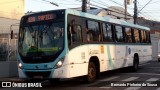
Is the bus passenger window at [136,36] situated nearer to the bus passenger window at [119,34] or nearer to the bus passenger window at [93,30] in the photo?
the bus passenger window at [119,34]

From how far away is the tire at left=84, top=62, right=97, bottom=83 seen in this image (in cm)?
1524

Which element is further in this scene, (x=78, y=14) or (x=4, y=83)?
(x=4, y=83)

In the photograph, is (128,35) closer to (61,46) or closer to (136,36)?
(136,36)

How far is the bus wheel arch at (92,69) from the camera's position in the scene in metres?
15.3

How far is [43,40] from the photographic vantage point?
13.7 metres

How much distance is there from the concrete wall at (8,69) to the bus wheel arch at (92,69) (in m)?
5.85

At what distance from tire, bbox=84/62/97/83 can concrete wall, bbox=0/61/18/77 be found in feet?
19.6

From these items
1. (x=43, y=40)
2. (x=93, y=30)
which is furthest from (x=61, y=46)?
(x=93, y=30)

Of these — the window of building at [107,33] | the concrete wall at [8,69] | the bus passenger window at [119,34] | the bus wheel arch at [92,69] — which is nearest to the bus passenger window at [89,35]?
the bus wheel arch at [92,69]

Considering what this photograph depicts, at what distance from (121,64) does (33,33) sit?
7049 mm

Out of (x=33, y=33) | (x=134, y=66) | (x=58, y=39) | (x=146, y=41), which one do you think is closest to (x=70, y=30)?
(x=58, y=39)

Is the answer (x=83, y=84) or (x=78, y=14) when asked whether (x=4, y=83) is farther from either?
(x=78, y=14)

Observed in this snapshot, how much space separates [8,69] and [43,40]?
21.8 feet

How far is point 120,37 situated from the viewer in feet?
64.4
